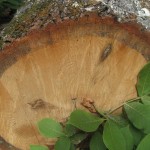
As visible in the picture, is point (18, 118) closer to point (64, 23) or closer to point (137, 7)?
point (64, 23)

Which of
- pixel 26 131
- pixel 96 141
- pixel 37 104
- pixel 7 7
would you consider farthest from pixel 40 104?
pixel 7 7

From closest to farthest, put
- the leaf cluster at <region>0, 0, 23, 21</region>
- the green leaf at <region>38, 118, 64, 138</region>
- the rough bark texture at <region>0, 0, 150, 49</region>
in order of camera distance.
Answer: the rough bark texture at <region>0, 0, 150, 49</region>, the green leaf at <region>38, 118, 64, 138</region>, the leaf cluster at <region>0, 0, 23, 21</region>

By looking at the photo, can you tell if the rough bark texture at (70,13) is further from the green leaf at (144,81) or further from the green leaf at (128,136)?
the green leaf at (128,136)

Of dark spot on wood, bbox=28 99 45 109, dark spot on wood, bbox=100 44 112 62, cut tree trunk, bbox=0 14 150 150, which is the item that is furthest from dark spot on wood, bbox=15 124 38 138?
dark spot on wood, bbox=100 44 112 62

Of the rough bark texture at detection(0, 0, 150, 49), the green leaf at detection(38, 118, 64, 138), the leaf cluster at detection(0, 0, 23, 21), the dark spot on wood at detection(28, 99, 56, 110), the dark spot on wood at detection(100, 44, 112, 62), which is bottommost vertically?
the green leaf at detection(38, 118, 64, 138)

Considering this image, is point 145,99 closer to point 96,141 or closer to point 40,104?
point 96,141

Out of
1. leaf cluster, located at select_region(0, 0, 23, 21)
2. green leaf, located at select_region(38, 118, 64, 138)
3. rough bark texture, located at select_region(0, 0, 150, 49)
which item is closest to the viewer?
rough bark texture, located at select_region(0, 0, 150, 49)

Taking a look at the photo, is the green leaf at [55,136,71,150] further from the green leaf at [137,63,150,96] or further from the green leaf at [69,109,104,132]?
the green leaf at [137,63,150,96]
